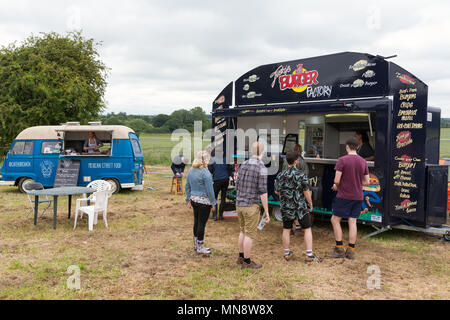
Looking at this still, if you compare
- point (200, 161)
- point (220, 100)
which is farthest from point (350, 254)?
point (220, 100)

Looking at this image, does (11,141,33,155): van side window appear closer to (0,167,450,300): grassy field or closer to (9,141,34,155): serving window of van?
(9,141,34,155): serving window of van

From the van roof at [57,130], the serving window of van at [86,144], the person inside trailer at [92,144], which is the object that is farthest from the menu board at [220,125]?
the person inside trailer at [92,144]

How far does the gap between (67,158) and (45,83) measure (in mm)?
7694

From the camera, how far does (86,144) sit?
12523 millimetres

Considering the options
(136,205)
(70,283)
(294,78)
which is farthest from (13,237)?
(294,78)

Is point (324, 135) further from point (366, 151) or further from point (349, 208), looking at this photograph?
point (349, 208)

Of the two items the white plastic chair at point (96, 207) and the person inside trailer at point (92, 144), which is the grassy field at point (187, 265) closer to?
the white plastic chair at point (96, 207)

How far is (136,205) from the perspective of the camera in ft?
34.1

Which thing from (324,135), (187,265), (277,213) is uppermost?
(324,135)

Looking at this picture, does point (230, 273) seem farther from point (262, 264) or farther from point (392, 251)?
point (392, 251)

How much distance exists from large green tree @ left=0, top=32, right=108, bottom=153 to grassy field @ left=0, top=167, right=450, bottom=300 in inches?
438

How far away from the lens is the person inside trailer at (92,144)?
12.3 metres

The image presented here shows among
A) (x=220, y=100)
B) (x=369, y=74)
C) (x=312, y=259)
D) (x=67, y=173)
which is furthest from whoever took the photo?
(x=67, y=173)
